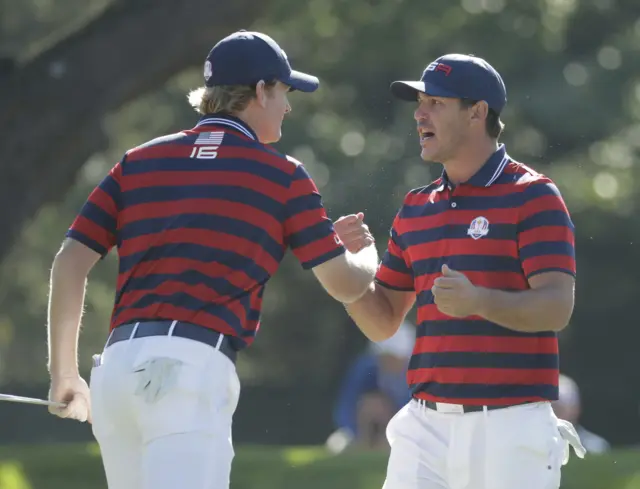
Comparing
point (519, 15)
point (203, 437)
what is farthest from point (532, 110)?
point (203, 437)

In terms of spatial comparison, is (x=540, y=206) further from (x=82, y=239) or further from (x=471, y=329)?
(x=82, y=239)

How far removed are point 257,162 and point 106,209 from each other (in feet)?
1.83

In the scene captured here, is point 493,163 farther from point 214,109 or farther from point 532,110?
point 532,110

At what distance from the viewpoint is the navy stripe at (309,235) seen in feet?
17.5

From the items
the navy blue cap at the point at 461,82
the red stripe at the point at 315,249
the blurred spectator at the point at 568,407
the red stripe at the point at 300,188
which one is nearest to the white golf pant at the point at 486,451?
the red stripe at the point at 315,249

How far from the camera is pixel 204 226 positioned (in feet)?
16.9

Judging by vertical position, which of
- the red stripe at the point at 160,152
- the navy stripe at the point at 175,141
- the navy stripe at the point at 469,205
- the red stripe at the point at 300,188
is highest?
the navy stripe at the point at 175,141

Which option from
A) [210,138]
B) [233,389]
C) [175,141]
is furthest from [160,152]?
[233,389]

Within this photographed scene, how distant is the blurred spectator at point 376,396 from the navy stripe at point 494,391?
6.02 meters

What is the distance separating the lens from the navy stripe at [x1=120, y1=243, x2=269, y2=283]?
16.8ft

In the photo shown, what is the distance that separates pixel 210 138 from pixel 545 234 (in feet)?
4.12

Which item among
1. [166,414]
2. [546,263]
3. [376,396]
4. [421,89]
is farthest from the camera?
[376,396]

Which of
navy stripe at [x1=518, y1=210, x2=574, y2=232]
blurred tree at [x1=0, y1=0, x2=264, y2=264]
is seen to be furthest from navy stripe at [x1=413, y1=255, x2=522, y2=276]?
blurred tree at [x1=0, y1=0, x2=264, y2=264]

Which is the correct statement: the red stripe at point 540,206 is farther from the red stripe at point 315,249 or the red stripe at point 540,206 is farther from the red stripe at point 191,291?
the red stripe at point 191,291
